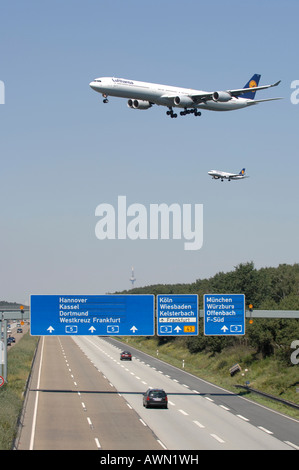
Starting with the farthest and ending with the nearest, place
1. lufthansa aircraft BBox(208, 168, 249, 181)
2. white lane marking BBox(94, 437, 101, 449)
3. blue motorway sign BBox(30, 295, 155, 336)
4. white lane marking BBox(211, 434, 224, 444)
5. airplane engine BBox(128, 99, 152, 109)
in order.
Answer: lufthansa aircraft BBox(208, 168, 249, 181) → airplane engine BBox(128, 99, 152, 109) → blue motorway sign BBox(30, 295, 155, 336) → white lane marking BBox(211, 434, 224, 444) → white lane marking BBox(94, 437, 101, 449)

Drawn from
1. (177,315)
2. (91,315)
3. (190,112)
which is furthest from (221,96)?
(91,315)

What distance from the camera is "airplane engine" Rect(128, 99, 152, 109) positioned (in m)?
67.3

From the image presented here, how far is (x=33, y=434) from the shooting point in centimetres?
4034

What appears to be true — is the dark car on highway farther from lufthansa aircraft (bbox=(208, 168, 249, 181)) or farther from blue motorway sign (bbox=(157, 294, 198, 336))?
lufthansa aircraft (bbox=(208, 168, 249, 181))

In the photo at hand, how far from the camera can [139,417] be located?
157 feet

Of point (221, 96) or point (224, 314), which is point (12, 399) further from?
point (221, 96)

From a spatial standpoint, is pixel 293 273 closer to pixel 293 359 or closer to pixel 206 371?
pixel 206 371

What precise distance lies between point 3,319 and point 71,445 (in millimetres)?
16647

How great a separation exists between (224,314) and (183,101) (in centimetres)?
2314

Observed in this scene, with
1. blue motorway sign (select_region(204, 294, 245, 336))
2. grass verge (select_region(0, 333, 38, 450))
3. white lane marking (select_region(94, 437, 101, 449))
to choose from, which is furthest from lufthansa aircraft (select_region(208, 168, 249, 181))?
white lane marking (select_region(94, 437, 101, 449))

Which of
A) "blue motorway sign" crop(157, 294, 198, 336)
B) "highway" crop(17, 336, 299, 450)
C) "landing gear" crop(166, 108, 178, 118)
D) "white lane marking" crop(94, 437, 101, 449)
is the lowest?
"highway" crop(17, 336, 299, 450)

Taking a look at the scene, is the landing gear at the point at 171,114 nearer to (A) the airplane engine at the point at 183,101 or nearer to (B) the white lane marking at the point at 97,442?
(A) the airplane engine at the point at 183,101

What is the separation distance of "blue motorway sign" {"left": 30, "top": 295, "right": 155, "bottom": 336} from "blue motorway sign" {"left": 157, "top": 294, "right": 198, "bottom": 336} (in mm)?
1261
